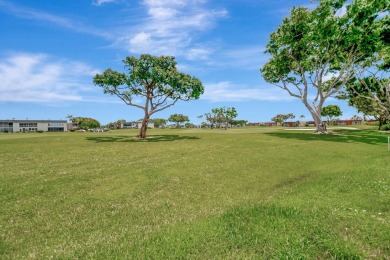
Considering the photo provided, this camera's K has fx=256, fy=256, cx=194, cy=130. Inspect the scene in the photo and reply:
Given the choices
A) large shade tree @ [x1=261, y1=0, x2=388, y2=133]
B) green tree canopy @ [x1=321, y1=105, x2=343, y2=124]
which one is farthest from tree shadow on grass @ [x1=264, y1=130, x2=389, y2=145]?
green tree canopy @ [x1=321, y1=105, x2=343, y2=124]

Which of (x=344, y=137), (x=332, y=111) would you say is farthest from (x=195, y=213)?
(x=332, y=111)

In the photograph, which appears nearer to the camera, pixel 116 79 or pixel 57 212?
pixel 57 212

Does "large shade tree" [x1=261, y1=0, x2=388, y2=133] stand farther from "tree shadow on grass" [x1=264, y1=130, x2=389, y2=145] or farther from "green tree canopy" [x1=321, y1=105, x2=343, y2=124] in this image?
"green tree canopy" [x1=321, y1=105, x2=343, y2=124]

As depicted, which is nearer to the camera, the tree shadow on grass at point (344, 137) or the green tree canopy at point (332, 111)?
the tree shadow on grass at point (344, 137)

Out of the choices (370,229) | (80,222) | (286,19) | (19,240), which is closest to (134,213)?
(80,222)

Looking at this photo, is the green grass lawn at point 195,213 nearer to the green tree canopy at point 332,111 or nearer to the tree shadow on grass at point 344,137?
the tree shadow on grass at point 344,137

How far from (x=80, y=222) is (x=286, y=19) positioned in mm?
56014

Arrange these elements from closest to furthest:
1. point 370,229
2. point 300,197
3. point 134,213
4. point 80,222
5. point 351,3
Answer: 1. point 370,229
2. point 80,222
3. point 134,213
4. point 300,197
5. point 351,3

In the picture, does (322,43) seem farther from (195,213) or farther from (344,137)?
(195,213)

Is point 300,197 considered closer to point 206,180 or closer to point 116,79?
point 206,180

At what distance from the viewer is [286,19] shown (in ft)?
175

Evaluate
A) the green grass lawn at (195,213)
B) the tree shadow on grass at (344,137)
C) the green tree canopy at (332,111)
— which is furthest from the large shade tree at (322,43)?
the green tree canopy at (332,111)

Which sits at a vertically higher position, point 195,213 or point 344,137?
point 344,137

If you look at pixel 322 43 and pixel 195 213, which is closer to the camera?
pixel 195 213
